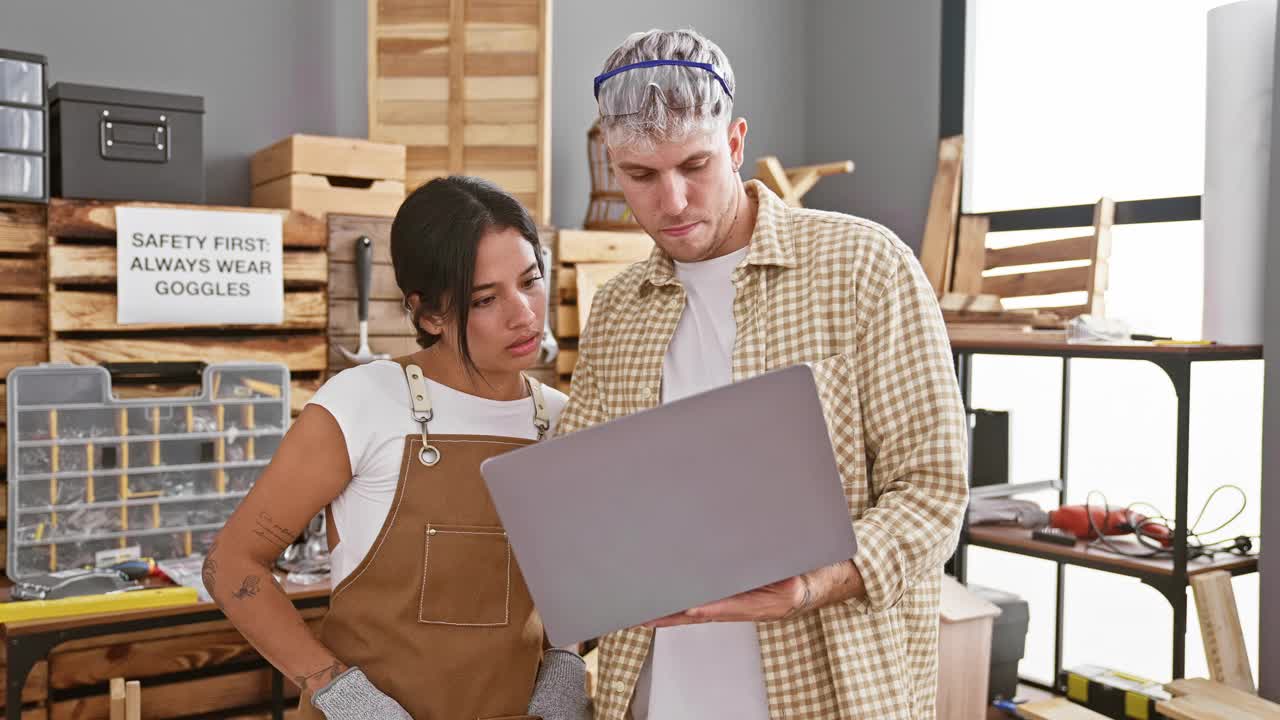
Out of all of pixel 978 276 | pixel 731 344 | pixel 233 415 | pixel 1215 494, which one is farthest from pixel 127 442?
pixel 1215 494

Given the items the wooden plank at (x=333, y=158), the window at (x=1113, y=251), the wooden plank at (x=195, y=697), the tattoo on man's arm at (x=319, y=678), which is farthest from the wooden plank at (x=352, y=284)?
the window at (x=1113, y=251)

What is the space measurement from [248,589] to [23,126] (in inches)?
68.6

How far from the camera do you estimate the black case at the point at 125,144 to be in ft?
8.62

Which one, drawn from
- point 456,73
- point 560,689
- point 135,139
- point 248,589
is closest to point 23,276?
point 135,139

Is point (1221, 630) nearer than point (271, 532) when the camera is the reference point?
No

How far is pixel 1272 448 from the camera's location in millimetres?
2320

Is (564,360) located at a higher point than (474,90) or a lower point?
lower

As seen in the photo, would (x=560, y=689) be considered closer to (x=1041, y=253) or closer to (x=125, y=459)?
(x=125, y=459)

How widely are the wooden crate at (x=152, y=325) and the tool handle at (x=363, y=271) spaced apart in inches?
3.5

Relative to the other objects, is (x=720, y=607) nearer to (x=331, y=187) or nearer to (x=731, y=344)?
(x=731, y=344)

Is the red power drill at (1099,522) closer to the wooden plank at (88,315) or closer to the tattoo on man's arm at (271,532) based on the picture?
the tattoo on man's arm at (271,532)

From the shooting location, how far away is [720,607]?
102 centimetres

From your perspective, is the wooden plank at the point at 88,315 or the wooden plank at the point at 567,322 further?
the wooden plank at the point at 567,322

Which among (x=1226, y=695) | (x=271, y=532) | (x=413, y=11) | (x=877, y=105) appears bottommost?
(x=1226, y=695)
